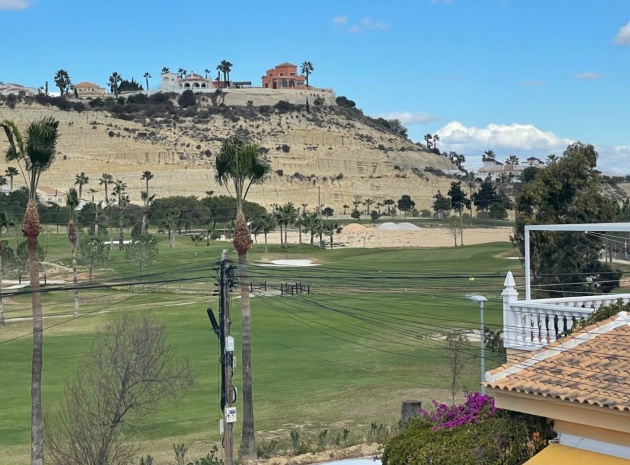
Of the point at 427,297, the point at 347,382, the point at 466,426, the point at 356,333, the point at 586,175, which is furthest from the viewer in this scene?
the point at 427,297

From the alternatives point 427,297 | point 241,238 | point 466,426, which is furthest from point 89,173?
point 466,426

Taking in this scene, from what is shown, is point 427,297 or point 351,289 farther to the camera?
point 351,289

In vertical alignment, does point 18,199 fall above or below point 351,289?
above

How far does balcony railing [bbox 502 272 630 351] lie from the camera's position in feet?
42.2

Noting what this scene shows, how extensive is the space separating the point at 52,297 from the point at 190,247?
28.8 m

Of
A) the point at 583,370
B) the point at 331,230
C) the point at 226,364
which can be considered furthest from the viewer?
the point at 331,230

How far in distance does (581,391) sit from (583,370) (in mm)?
686

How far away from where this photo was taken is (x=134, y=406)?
1000 inches

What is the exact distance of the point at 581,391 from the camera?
9.58 m

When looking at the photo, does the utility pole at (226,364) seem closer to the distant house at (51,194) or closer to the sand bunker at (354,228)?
the sand bunker at (354,228)

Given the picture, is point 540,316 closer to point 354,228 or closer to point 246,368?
point 246,368

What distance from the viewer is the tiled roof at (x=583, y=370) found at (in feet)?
31.1

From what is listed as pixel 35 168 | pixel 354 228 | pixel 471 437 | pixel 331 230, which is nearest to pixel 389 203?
pixel 354 228

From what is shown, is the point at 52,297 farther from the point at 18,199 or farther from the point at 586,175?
the point at 18,199
